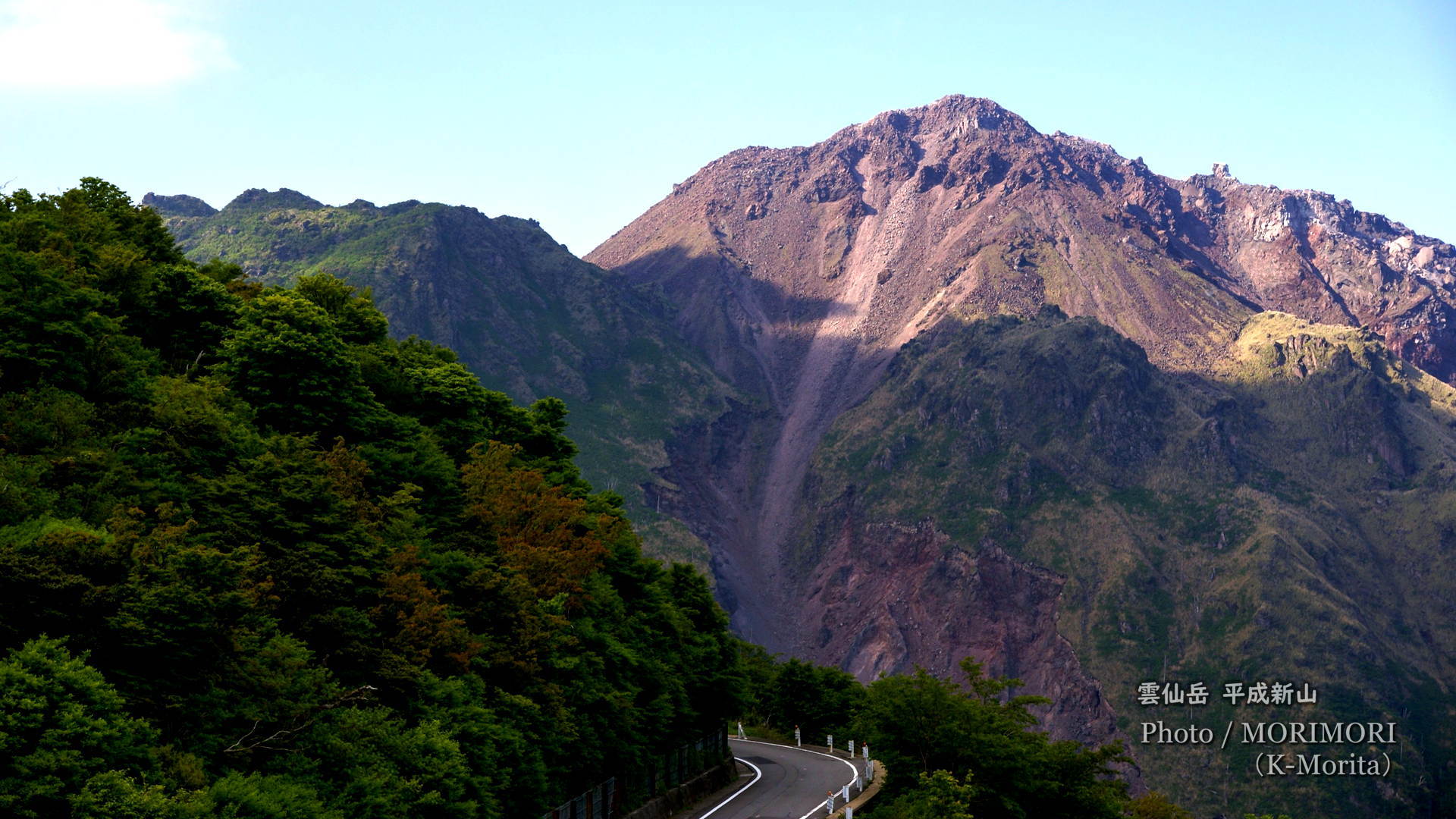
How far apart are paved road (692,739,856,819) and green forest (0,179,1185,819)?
4.07 m

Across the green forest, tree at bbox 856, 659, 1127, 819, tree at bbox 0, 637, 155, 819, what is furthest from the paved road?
tree at bbox 0, 637, 155, 819

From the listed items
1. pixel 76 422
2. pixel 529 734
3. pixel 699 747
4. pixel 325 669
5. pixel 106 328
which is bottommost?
pixel 699 747

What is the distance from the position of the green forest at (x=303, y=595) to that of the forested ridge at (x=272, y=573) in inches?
4.5

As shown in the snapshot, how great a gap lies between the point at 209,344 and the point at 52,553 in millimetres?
29411

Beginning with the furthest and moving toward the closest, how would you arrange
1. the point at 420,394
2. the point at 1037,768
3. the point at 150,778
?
1. the point at 420,394
2. the point at 1037,768
3. the point at 150,778

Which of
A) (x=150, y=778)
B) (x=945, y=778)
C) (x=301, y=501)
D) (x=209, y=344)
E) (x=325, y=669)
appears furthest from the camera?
Answer: (x=209, y=344)

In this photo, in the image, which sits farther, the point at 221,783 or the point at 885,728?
the point at 885,728

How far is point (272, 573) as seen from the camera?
4119cm

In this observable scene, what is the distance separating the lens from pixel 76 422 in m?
41.6

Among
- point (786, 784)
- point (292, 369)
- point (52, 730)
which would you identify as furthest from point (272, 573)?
point (786, 784)

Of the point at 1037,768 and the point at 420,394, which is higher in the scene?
the point at 420,394

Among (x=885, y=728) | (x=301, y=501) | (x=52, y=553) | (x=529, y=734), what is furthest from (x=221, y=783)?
(x=885, y=728)

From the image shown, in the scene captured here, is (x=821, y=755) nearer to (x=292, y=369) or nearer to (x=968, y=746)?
(x=968, y=746)

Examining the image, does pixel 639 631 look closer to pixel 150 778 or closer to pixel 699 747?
pixel 699 747
